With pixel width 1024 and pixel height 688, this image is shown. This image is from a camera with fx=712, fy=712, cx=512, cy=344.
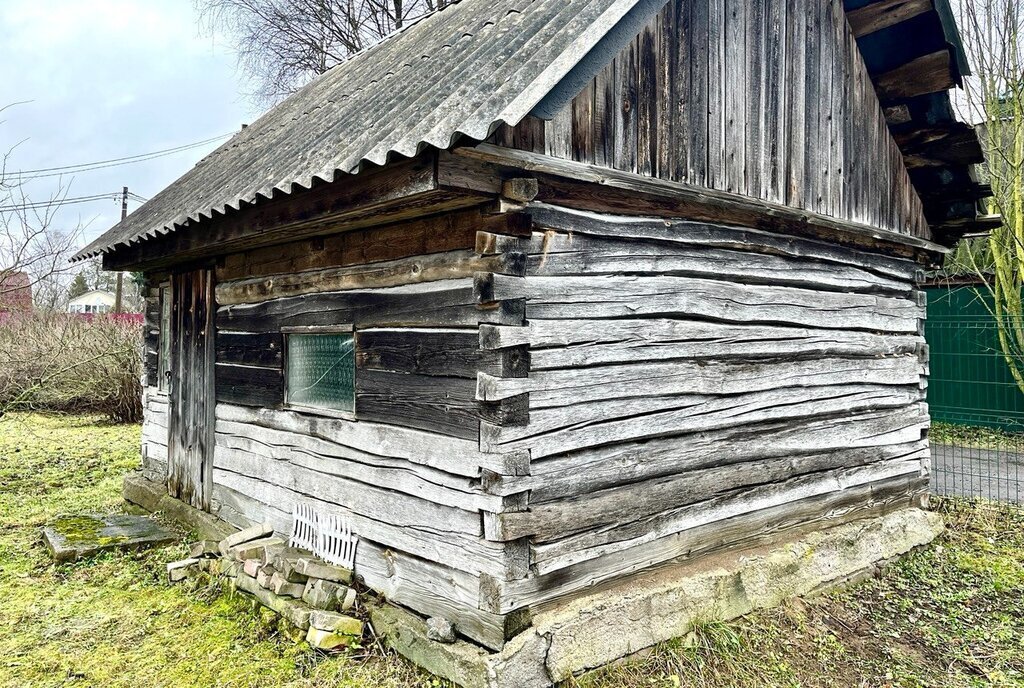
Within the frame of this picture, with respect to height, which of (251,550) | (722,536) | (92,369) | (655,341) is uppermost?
(655,341)

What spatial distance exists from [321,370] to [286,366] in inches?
18.2

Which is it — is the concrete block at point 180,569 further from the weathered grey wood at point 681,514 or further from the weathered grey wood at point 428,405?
the weathered grey wood at point 681,514

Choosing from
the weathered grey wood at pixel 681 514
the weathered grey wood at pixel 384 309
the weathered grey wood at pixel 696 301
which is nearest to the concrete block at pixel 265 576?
the weathered grey wood at pixel 384 309

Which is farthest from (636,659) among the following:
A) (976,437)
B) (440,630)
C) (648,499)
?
(976,437)

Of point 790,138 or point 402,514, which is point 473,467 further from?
point 790,138

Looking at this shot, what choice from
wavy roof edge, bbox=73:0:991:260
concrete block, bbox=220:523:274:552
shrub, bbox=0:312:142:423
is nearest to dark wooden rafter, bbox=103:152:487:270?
wavy roof edge, bbox=73:0:991:260

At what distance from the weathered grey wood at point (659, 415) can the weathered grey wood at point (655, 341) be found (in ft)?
0.91

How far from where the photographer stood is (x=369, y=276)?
15.0 feet

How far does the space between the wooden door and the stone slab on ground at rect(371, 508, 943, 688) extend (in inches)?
121

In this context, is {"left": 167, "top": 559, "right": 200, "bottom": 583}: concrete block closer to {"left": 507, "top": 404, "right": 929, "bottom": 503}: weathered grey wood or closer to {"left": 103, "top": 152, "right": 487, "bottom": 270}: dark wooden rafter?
{"left": 103, "top": 152, "right": 487, "bottom": 270}: dark wooden rafter

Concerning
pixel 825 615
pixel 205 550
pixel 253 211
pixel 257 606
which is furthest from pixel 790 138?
pixel 205 550

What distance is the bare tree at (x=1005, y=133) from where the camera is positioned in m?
10.3

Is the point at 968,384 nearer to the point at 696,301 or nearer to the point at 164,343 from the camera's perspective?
the point at 696,301

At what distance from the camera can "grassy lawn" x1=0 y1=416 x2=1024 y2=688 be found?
408 cm
